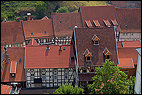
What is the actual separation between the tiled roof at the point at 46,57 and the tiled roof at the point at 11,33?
15.7 m

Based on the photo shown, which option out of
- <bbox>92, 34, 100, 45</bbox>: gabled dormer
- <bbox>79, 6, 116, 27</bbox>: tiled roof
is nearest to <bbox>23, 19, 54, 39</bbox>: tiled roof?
<bbox>79, 6, 116, 27</bbox>: tiled roof

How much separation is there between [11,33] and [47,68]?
19.8 meters

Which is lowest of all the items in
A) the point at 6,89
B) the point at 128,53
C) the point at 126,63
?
the point at 6,89

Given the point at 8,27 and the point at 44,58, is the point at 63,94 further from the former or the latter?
the point at 8,27

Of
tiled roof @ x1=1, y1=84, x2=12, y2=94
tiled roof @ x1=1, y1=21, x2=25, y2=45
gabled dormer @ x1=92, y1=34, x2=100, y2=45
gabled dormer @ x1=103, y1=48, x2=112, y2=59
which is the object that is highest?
tiled roof @ x1=1, y1=21, x2=25, y2=45

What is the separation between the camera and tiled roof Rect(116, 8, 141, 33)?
220ft

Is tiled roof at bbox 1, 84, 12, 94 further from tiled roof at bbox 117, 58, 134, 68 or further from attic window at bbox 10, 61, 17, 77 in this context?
tiled roof at bbox 117, 58, 134, 68

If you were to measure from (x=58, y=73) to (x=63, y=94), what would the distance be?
11206 mm

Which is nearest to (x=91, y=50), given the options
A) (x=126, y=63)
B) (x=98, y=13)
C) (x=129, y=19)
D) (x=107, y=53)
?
(x=107, y=53)

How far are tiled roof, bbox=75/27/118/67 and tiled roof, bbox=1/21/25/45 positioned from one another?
21108mm

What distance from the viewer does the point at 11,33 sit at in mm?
61656

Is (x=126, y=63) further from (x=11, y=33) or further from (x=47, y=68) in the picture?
(x=11, y=33)

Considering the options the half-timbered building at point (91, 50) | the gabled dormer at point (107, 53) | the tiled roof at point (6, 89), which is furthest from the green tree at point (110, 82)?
the tiled roof at point (6, 89)

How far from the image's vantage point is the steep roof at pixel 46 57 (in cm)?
4509
